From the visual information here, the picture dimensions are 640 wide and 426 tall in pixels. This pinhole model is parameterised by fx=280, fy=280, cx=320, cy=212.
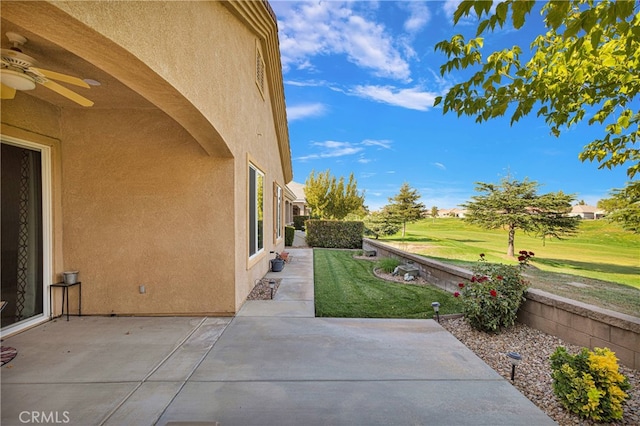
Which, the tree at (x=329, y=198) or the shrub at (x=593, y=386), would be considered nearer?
the shrub at (x=593, y=386)

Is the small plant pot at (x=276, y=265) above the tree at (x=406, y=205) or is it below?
below

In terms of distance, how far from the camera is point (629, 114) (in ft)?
11.0

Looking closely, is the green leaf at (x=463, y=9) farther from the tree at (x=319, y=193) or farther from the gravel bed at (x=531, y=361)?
the tree at (x=319, y=193)

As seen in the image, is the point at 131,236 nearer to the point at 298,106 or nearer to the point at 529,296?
the point at 529,296

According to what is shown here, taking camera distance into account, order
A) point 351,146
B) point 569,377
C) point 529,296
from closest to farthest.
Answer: point 569,377 < point 529,296 < point 351,146

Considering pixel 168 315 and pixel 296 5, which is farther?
pixel 296 5

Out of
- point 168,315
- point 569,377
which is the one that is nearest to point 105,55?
point 168,315

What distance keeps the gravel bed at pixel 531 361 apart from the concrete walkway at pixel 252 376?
0.18 metres

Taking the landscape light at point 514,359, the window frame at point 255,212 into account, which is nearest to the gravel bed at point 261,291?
the window frame at point 255,212

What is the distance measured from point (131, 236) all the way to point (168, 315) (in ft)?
5.24

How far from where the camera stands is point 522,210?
55.7 feet

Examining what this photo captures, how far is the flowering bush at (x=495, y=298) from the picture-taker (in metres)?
4.40

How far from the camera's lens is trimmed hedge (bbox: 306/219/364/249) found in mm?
16891

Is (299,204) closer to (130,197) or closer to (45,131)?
(130,197)
